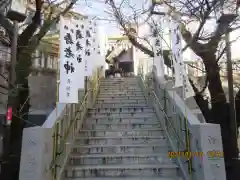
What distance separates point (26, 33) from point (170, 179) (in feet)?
19.4

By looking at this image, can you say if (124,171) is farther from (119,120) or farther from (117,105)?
(117,105)

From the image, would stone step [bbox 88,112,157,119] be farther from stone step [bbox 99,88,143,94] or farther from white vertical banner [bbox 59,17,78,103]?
stone step [bbox 99,88,143,94]

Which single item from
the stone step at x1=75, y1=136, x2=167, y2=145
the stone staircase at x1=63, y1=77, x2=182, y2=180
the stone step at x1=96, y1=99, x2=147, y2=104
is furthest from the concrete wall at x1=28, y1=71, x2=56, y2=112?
the stone step at x1=75, y1=136, x2=167, y2=145

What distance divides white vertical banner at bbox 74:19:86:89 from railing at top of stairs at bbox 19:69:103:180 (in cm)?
87

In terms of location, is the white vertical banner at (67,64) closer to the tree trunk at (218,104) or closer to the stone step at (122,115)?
the stone step at (122,115)

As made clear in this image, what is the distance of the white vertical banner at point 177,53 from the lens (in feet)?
20.3

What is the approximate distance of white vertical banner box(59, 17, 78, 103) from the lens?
6020mm

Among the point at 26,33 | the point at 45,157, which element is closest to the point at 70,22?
the point at 26,33

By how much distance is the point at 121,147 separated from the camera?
267 inches

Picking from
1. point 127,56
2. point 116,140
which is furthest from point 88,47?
point 127,56

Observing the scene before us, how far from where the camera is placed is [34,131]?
5074mm

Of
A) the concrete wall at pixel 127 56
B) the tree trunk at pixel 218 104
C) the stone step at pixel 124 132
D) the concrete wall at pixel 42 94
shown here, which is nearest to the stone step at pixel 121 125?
the stone step at pixel 124 132

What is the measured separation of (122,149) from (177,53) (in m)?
3.07

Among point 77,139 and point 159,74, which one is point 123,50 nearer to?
point 159,74
